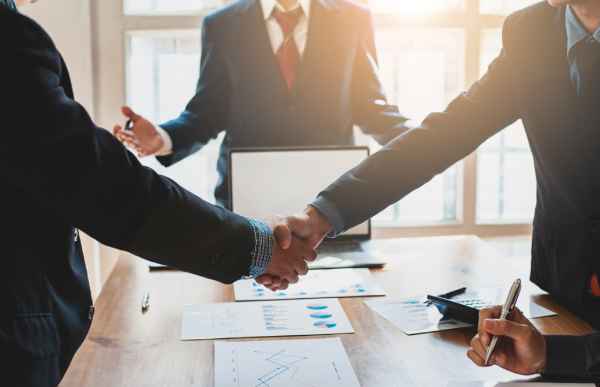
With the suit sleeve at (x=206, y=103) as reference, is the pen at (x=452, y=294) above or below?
below

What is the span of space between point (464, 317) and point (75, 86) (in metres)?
2.53

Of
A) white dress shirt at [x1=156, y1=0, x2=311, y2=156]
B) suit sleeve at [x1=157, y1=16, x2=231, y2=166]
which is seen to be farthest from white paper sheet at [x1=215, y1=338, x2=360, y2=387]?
white dress shirt at [x1=156, y1=0, x2=311, y2=156]

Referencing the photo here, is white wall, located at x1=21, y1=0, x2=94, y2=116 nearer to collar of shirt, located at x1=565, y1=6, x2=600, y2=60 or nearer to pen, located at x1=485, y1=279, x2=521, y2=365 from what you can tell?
collar of shirt, located at x1=565, y1=6, x2=600, y2=60

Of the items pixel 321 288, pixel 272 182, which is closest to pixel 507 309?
pixel 321 288

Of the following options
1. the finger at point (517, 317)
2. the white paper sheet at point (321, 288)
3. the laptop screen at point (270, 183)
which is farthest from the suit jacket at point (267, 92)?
the finger at point (517, 317)

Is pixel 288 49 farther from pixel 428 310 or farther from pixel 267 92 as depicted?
pixel 428 310

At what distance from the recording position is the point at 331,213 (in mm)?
1736

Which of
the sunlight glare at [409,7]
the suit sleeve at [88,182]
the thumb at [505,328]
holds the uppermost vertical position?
the sunlight glare at [409,7]

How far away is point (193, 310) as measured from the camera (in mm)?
1531

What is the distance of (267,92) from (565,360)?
1.66 metres

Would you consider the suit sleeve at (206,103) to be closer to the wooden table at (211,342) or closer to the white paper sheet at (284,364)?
the wooden table at (211,342)

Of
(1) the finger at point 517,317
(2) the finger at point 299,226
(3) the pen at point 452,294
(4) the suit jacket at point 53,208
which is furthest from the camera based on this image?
(2) the finger at point 299,226

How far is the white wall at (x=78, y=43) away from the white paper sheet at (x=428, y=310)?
88.4 inches

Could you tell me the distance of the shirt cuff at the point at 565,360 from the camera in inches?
44.1
